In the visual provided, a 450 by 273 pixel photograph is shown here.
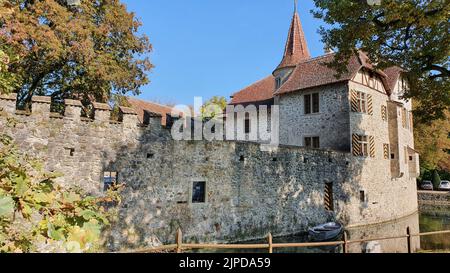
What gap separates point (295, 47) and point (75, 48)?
19622mm

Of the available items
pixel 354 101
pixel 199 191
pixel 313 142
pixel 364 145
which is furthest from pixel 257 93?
pixel 199 191

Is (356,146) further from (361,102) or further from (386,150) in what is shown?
(386,150)

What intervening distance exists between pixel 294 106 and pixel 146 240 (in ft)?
48.0

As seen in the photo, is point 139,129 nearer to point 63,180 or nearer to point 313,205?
point 63,180

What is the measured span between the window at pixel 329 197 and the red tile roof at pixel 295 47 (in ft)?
37.9

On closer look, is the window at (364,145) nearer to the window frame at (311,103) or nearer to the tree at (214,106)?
the window frame at (311,103)

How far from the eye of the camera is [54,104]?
15.2 m

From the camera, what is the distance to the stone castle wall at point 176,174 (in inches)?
446

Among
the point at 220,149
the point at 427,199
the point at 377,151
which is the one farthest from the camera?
the point at 427,199

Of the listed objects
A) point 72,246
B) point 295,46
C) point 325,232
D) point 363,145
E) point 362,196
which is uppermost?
point 295,46

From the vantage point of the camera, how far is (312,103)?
2194 centimetres

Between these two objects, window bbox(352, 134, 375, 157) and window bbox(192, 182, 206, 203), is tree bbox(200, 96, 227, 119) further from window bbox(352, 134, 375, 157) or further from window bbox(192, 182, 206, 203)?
window bbox(192, 182, 206, 203)

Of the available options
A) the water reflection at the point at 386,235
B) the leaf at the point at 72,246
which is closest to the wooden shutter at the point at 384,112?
the water reflection at the point at 386,235
